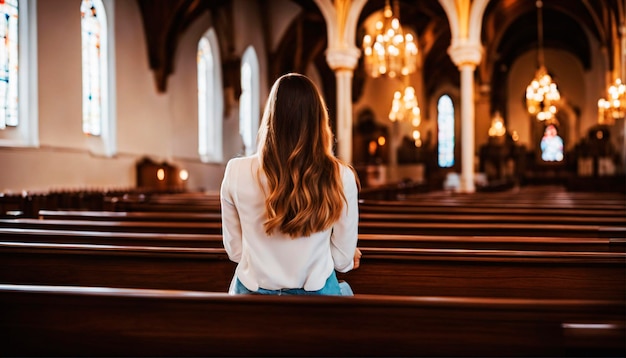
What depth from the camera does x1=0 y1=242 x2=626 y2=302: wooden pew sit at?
9.62 feet

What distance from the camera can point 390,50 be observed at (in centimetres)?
1223

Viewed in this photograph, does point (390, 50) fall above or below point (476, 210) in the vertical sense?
above

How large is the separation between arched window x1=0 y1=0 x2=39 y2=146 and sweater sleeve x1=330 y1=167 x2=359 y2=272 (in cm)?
950

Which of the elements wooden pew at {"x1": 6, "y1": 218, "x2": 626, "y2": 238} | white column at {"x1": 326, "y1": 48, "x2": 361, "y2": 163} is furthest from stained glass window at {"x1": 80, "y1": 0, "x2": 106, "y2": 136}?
wooden pew at {"x1": 6, "y1": 218, "x2": 626, "y2": 238}

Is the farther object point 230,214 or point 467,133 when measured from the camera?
point 467,133

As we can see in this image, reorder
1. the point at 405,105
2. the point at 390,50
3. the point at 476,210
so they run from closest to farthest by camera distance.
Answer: the point at 476,210 → the point at 390,50 → the point at 405,105

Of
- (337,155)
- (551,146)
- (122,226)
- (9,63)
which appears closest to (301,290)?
(122,226)

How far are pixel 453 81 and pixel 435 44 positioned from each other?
678 centimetres

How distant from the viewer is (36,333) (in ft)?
6.47

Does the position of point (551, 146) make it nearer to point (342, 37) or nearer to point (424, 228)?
point (342, 37)

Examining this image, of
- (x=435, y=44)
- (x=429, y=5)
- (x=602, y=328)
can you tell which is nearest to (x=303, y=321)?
(x=602, y=328)

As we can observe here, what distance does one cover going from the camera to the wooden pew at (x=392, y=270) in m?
2.93

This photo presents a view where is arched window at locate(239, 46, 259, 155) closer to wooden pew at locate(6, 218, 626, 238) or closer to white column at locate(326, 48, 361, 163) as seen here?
white column at locate(326, 48, 361, 163)

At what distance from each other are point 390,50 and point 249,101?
29.3 feet
